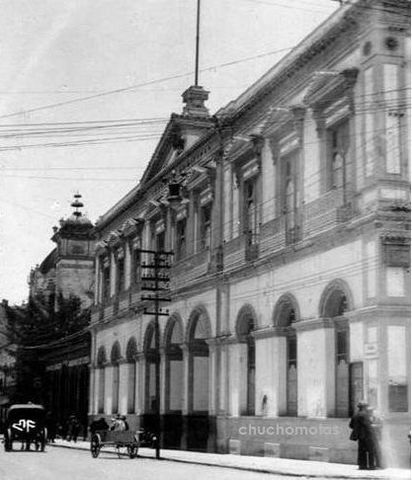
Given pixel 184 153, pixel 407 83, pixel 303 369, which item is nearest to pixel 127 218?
pixel 184 153

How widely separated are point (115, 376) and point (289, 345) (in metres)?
16.4

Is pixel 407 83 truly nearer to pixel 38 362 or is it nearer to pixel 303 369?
pixel 303 369

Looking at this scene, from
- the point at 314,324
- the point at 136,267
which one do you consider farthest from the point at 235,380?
the point at 136,267

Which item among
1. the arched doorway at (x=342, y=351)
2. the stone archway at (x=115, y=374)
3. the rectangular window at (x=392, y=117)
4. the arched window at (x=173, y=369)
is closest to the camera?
the rectangular window at (x=392, y=117)

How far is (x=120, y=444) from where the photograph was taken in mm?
24109

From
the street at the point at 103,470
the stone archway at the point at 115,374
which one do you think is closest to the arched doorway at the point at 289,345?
the street at the point at 103,470

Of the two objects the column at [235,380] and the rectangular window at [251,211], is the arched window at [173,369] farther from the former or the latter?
the rectangular window at [251,211]

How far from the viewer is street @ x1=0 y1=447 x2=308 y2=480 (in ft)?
56.5

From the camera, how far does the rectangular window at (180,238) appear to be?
30969 mm

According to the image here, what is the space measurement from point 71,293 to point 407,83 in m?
41.2

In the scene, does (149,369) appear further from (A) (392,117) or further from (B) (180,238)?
(A) (392,117)

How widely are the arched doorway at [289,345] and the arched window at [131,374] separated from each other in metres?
13.3

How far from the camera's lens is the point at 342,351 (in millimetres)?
20297

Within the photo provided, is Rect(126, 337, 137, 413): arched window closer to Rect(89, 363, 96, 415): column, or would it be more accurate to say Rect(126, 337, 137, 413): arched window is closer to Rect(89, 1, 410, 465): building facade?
Rect(89, 1, 410, 465): building facade
